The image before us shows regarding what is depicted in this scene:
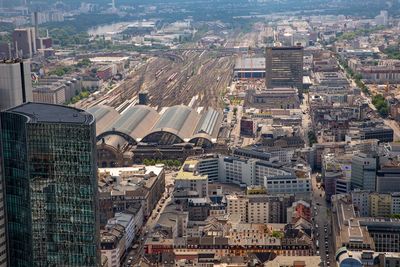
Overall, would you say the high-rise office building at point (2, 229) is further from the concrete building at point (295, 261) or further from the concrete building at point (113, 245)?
the concrete building at point (295, 261)

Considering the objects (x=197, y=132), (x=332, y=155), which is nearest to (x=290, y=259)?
(x=332, y=155)

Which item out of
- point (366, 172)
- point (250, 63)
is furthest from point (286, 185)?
point (250, 63)

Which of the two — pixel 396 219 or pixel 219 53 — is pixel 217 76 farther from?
pixel 396 219

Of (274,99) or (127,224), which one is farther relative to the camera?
(274,99)

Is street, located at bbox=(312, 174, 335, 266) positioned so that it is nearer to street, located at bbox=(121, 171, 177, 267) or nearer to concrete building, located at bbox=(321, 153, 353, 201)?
concrete building, located at bbox=(321, 153, 353, 201)

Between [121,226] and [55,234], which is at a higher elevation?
[55,234]

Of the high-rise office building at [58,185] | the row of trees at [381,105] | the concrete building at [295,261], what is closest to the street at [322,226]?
the concrete building at [295,261]

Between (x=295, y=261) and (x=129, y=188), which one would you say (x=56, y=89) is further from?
(x=295, y=261)
